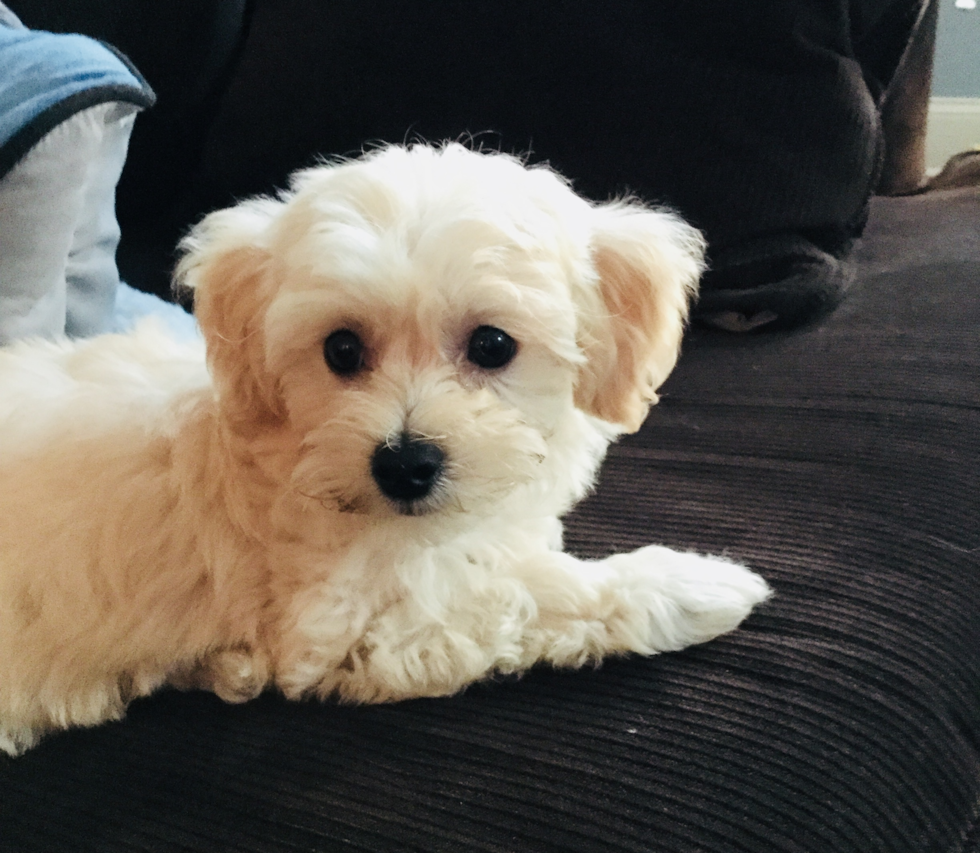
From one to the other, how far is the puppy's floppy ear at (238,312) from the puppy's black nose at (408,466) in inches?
10.5

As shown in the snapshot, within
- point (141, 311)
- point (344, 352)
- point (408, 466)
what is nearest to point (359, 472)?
point (408, 466)

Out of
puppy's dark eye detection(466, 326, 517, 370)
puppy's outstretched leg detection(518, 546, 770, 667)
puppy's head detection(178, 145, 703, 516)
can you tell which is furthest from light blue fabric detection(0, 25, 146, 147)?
puppy's outstretched leg detection(518, 546, 770, 667)

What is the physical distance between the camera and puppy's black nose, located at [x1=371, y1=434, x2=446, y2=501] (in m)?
1.01

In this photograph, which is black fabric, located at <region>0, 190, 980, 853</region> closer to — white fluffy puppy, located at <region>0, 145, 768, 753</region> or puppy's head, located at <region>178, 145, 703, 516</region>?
white fluffy puppy, located at <region>0, 145, 768, 753</region>

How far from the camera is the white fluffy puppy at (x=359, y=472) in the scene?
1035 mm

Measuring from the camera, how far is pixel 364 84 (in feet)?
6.42

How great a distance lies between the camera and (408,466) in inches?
39.6

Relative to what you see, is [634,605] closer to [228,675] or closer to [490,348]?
[490,348]

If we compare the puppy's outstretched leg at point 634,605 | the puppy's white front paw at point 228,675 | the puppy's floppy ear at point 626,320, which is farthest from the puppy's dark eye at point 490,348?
the puppy's white front paw at point 228,675

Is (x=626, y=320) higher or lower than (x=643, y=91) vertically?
lower

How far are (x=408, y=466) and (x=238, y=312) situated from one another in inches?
16.0

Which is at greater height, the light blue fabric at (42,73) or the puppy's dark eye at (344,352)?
the light blue fabric at (42,73)

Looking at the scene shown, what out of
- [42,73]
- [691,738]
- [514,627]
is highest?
[42,73]

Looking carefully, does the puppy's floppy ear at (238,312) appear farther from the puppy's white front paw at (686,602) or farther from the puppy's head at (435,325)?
the puppy's white front paw at (686,602)
